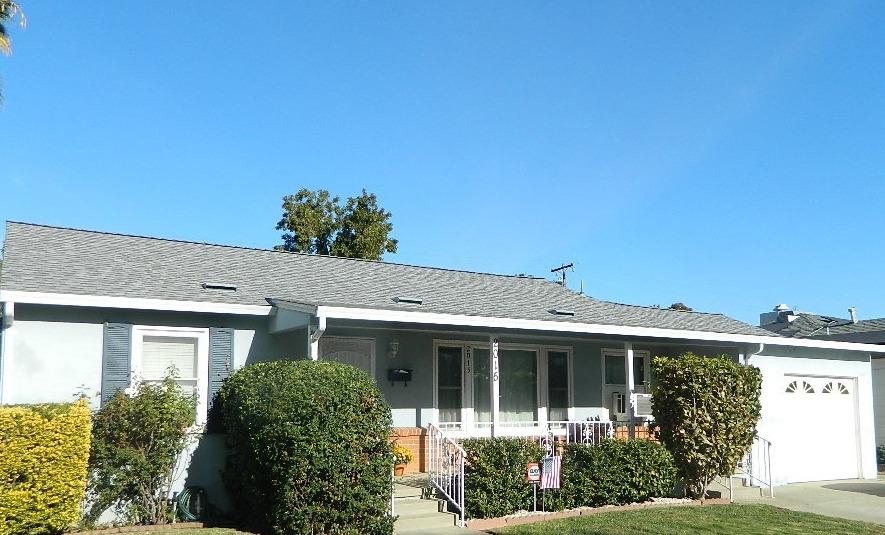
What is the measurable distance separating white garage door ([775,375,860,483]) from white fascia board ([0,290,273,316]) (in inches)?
429

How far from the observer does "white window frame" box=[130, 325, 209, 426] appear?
10.6 metres

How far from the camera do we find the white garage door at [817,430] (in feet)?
51.8

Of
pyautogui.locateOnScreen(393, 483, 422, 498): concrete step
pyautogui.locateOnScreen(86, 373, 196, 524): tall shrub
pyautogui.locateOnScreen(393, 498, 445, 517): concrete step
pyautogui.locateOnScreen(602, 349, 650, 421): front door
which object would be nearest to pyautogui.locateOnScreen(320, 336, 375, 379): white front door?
pyautogui.locateOnScreen(393, 483, 422, 498): concrete step

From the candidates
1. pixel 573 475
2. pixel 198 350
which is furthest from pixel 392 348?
pixel 573 475

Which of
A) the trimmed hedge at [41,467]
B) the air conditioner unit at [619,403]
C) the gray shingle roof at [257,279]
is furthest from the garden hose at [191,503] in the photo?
the air conditioner unit at [619,403]

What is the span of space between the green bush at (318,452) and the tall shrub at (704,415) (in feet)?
17.9

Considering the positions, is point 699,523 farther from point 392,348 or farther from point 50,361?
point 50,361

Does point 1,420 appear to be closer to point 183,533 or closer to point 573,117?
point 183,533

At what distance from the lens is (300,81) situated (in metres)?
18.5

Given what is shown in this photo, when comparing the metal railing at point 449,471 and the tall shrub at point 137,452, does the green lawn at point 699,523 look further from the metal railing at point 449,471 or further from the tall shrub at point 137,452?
the tall shrub at point 137,452

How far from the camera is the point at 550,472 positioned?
36.6 feet

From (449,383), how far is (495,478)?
3.16m

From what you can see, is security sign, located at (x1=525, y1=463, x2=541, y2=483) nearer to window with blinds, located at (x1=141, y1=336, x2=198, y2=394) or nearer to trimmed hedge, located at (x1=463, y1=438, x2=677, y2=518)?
trimmed hedge, located at (x1=463, y1=438, x2=677, y2=518)

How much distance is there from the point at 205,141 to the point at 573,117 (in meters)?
9.28
